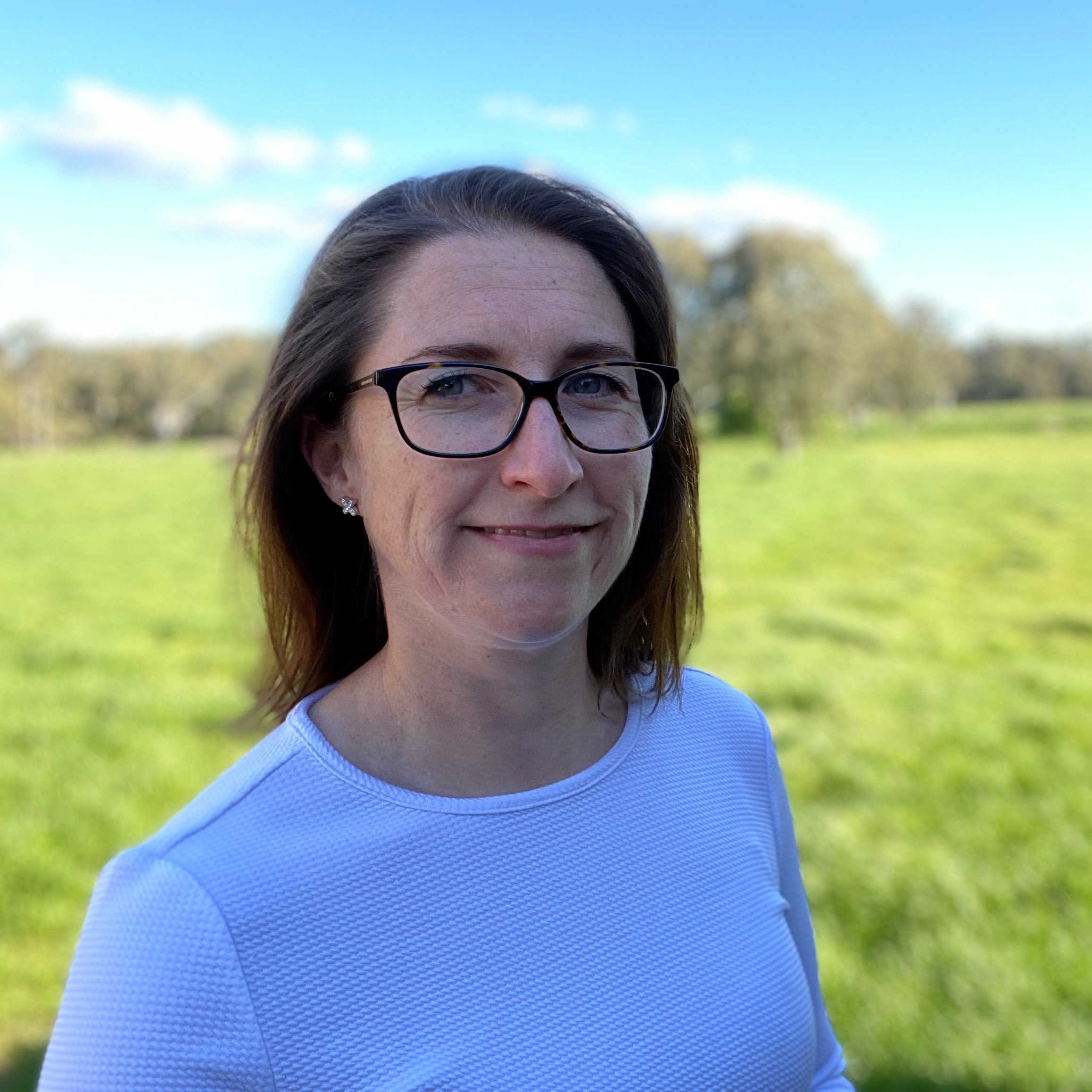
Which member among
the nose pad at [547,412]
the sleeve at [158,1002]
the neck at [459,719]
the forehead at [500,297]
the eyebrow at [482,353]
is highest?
the forehead at [500,297]

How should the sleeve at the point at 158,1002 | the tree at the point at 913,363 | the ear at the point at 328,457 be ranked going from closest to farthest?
1. the sleeve at the point at 158,1002
2. the ear at the point at 328,457
3. the tree at the point at 913,363

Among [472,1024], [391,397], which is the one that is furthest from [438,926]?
→ [391,397]

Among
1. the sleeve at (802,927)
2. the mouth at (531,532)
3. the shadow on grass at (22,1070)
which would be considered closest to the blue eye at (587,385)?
the mouth at (531,532)

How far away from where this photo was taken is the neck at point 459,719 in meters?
1.54

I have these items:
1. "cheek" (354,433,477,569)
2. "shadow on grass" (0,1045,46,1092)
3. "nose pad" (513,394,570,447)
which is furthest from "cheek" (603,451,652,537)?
"shadow on grass" (0,1045,46,1092)

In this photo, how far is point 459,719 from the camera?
1585 millimetres

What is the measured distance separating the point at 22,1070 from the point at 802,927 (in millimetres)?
2872

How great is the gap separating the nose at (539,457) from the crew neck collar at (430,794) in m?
0.48

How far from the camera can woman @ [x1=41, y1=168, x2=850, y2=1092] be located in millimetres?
1249

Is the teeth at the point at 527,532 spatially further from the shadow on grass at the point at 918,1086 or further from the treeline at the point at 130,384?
the treeline at the point at 130,384

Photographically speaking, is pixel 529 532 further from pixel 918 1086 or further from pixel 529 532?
pixel 918 1086

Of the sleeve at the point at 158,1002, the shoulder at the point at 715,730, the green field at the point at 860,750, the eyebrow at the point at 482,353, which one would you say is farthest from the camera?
the green field at the point at 860,750

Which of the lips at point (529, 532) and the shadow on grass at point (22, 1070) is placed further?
the shadow on grass at point (22, 1070)

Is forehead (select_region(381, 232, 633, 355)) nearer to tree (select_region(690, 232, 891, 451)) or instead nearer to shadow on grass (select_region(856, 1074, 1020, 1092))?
shadow on grass (select_region(856, 1074, 1020, 1092))
